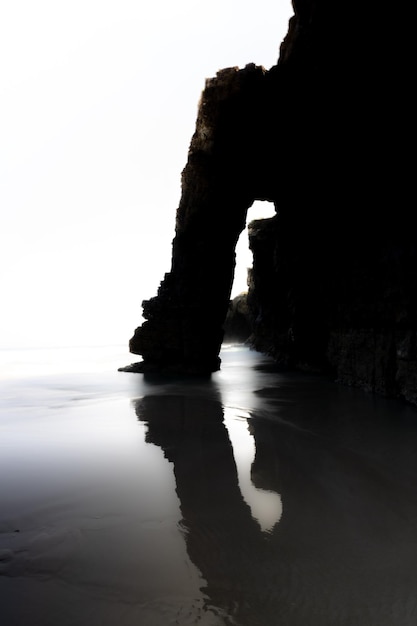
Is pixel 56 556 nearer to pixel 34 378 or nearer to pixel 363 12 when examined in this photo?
pixel 363 12

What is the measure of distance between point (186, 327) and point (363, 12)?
13.8 meters

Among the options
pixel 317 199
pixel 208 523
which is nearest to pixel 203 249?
pixel 317 199

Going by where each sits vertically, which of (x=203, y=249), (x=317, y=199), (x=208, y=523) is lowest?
(x=208, y=523)

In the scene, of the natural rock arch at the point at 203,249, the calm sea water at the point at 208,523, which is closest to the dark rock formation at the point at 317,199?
the natural rock arch at the point at 203,249

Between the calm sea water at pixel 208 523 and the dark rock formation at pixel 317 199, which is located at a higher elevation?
the dark rock formation at pixel 317 199

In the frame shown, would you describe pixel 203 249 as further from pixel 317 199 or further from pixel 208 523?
pixel 208 523

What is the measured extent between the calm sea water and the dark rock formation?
5.00 m

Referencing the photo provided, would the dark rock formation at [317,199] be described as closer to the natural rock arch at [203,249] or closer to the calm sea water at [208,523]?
the natural rock arch at [203,249]

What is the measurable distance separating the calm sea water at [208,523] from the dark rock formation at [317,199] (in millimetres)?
5002

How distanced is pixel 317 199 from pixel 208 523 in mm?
14214

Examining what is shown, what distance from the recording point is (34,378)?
1759cm

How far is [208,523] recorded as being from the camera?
372 cm

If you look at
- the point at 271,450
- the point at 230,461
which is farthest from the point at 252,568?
the point at 271,450

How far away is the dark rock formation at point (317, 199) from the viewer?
926 cm
